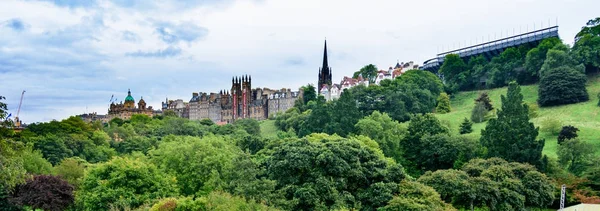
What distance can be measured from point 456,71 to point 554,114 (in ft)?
101

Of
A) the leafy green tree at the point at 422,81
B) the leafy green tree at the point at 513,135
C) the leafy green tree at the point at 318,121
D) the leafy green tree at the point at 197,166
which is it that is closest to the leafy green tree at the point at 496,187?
the leafy green tree at the point at 513,135

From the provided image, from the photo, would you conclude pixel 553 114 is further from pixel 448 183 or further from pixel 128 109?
pixel 128 109

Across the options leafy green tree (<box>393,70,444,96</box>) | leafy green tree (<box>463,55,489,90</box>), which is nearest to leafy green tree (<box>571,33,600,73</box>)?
leafy green tree (<box>463,55,489,90</box>)

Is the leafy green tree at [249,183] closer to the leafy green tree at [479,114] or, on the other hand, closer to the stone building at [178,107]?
the leafy green tree at [479,114]

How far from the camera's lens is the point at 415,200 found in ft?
91.5

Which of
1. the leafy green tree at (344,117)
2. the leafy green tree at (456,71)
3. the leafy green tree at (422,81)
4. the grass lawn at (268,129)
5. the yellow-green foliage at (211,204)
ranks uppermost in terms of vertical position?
the leafy green tree at (456,71)

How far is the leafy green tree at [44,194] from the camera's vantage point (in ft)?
108

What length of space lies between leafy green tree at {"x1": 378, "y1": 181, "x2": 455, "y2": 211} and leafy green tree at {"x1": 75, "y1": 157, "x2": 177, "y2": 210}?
12.8 m

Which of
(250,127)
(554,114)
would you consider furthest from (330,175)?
(250,127)

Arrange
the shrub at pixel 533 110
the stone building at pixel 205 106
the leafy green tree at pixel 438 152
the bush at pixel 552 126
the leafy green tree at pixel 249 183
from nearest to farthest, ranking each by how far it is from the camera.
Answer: the leafy green tree at pixel 249 183 → the leafy green tree at pixel 438 152 → the bush at pixel 552 126 → the shrub at pixel 533 110 → the stone building at pixel 205 106

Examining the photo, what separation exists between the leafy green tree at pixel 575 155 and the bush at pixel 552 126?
30.7 feet

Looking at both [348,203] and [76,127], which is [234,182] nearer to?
[348,203]

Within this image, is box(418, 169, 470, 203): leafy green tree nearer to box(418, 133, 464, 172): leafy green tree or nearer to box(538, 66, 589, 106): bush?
box(418, 133, 464, 172): leafy green tree

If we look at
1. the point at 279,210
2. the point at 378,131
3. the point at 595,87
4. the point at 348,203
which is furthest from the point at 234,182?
the point at 595,87
